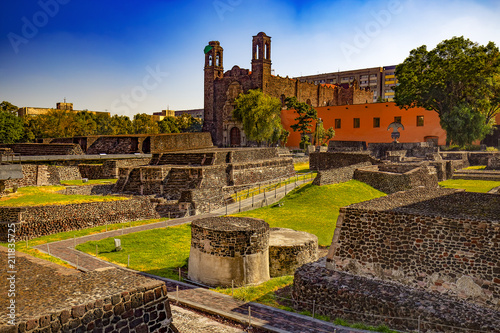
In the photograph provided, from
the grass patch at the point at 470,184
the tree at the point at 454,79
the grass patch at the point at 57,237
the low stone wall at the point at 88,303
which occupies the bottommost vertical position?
the grass patch at the point at 57,237

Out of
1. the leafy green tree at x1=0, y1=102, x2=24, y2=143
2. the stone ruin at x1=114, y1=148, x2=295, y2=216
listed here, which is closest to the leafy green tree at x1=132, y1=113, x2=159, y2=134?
the leafy green tree at x1=0, y1=102, x2=24, y2=143

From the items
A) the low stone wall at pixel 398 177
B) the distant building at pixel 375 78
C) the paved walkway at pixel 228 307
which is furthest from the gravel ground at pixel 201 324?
the distant building at pixel 375 78

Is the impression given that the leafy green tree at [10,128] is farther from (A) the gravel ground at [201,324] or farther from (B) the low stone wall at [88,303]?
(B) the low stone wall at [88,303]

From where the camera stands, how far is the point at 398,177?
24469 mm

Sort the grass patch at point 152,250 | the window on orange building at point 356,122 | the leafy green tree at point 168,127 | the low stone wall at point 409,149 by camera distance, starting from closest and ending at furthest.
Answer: the grass patch at point 152,250 < the low stone wall at point 409,149 < the window on orange building at point 356,122 < the leafy green tree at point 168,127

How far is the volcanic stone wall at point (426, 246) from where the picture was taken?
27.2 ft

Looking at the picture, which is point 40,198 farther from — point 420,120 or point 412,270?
point 420,120

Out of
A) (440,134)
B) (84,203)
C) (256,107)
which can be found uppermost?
(256,107)

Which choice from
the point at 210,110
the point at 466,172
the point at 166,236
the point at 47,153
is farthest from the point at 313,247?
the point at 210,110

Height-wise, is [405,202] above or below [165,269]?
above

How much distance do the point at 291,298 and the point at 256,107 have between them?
37.5 m

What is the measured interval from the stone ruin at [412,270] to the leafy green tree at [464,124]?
101 feet

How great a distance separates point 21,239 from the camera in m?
15.4

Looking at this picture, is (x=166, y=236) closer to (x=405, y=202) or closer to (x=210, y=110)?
(x=405, y=202)
